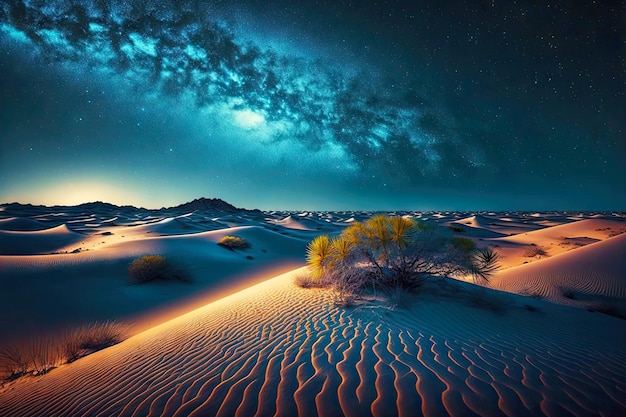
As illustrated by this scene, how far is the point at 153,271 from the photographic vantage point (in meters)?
10.7

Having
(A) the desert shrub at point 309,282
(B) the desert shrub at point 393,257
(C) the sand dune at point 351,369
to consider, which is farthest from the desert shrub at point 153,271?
(B) the desert shrub at point 393,257

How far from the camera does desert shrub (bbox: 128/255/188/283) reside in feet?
34.2

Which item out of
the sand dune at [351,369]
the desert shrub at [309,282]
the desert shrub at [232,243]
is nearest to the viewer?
the sand dune at [351,369]

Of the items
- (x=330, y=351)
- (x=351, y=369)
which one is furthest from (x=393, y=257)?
(x=351, y=369)

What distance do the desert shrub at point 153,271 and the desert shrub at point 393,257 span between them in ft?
23.8

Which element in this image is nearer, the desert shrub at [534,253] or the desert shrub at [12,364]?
the desert shrub at [12,364]

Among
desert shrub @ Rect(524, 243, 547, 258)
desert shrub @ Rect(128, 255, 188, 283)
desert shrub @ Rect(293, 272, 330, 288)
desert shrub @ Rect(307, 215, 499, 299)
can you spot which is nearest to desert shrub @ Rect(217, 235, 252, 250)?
desert shrub @ Rect(128, 255, 188, 283)

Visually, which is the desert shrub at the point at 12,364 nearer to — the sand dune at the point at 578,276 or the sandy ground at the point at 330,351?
the sandy ground at the point at 330,351

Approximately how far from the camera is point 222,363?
11.7ft

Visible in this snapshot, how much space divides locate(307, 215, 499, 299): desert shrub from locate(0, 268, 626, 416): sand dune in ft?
4.02

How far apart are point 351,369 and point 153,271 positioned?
1034cm

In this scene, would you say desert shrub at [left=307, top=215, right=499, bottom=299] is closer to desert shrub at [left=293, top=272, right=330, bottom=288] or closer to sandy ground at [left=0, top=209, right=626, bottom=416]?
desert shrub at [left=293, top=272, right=330, bottom=288]

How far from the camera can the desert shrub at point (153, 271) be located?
10438mm

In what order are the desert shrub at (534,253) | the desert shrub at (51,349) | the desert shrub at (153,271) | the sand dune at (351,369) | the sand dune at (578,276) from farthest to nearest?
1. the desert shrub at (534,253)
2. the desert shrub at (153,271)
3. the sand dune at (578,276)
4. the desert shrub at (51,349)
5. the sand dune at (351,369)
